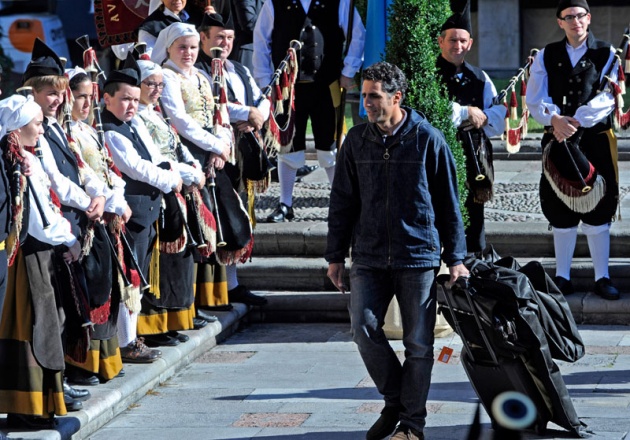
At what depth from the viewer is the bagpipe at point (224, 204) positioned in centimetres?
946

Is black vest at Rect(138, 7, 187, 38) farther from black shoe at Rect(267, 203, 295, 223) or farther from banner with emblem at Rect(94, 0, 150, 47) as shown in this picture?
black shoe at Rect(267, 203, 295, 223)

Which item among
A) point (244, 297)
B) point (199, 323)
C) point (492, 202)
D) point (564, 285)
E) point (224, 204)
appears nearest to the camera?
point (199, 323)

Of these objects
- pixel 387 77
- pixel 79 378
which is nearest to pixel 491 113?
pixel 387 77

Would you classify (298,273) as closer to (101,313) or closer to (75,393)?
(101,313)

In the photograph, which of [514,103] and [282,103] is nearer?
[514,103]

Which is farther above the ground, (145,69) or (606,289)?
(145,69)

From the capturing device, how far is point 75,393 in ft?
24.7

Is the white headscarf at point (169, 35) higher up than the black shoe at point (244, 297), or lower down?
higher up

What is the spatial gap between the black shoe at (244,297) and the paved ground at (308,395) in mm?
488

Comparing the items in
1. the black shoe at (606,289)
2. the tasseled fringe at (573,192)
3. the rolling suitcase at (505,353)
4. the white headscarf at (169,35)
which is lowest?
the black shoe at (606,289)

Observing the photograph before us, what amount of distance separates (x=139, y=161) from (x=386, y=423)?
2332 millimetres

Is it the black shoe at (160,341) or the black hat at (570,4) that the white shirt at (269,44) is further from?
the black shoe at (160,341)

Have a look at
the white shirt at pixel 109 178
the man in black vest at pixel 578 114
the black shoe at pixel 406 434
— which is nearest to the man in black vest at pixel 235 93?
the white shirt at pixel 109 178

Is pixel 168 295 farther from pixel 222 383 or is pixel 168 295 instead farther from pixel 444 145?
pixel 444 145
